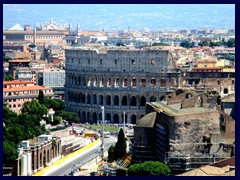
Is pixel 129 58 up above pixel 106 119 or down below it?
above

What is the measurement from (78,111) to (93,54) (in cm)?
406

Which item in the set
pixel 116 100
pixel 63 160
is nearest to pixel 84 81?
pixel 116 100

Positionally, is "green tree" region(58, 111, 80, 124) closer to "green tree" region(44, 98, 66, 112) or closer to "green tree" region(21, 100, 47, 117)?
"green tree" region(44, 98, 66, 112)

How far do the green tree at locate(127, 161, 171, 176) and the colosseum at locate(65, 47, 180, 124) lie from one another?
2803 cm

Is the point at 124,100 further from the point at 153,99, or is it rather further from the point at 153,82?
the point at 153,99

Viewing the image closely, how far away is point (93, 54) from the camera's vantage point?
6550cm

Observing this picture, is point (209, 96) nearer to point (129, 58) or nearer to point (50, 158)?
point (50, 158)

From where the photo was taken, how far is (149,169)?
32656 mm

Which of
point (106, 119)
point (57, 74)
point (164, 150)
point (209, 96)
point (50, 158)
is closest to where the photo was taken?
point (164, 150)

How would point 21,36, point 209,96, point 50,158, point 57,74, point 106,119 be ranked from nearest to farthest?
1. point 50,158
2. point 209,96
3. point 106,119
4. point 57,74
5. point 21,36

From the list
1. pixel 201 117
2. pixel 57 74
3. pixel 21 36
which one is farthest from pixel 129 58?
pixel 21 36

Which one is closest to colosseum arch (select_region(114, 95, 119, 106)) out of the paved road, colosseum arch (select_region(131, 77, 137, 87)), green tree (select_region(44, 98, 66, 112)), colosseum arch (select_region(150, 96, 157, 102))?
colosseum arch (select_region(131, 77, 137, 87))

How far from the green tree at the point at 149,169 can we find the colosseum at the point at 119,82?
1103 inches

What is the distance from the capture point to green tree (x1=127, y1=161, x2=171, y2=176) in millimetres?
32438
